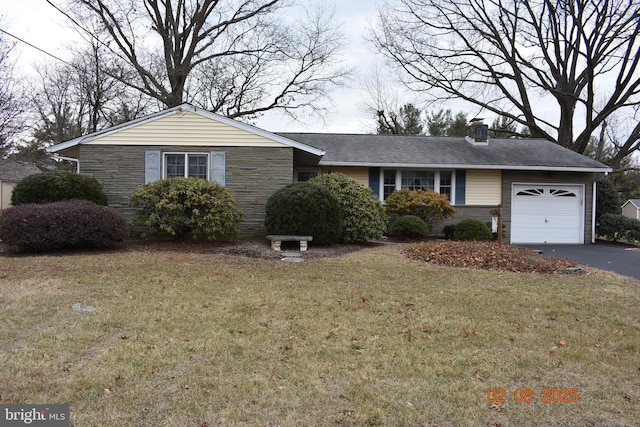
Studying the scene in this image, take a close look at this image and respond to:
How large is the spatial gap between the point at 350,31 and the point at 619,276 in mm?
19106

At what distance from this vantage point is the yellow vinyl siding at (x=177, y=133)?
12.7 m

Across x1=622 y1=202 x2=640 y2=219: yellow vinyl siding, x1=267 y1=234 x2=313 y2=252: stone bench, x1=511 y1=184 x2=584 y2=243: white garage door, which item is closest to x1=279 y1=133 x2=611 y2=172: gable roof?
x1=511 y1=184 x2=584 y2=243: white garage door

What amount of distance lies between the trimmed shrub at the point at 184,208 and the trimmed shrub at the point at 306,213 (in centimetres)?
121

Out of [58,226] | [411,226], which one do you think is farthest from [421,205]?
[58,226]

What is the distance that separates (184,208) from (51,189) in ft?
11.4

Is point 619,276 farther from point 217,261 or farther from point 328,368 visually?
point 217,261

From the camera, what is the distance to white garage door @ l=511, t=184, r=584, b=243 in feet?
52.1

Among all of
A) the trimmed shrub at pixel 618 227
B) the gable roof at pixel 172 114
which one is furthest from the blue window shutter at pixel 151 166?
the trimmed shrub at pixel 618 227

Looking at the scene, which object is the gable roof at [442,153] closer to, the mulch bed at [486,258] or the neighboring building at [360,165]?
the neighboring building at [360,165]

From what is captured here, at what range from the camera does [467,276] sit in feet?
26.2

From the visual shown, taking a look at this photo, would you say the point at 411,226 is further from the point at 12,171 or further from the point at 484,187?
the point at 12,171

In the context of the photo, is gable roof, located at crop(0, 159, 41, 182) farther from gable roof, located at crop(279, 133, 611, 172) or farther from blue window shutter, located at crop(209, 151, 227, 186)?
gable roof, located at crop(279, 133, 611, 172)

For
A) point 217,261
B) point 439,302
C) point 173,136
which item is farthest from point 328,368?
point 173,136

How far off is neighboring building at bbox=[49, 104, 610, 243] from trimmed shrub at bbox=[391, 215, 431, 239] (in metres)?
1.95
